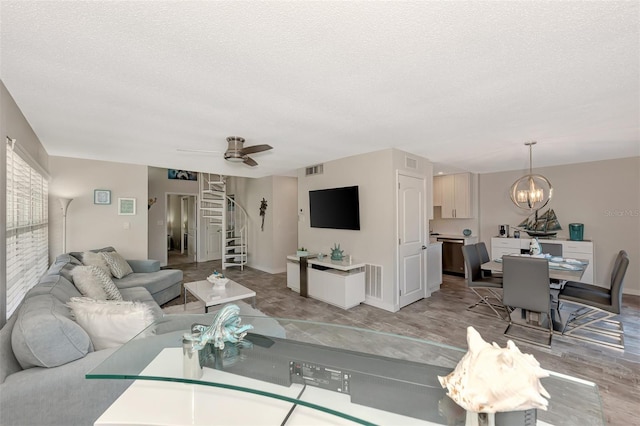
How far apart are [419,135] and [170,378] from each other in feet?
11.0

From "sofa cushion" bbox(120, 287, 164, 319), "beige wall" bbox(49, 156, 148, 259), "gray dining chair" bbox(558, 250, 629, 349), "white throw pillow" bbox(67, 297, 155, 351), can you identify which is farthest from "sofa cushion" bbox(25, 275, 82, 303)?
"gray dining chair" bbox(558, 250, 629, 349)

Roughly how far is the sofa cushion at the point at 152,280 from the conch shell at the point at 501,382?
4.19 meters

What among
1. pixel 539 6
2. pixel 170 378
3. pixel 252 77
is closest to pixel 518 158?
pixel 539 6

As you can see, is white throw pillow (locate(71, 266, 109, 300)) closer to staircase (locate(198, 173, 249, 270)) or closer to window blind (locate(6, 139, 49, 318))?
window blind (locate(6, 139, 49, 318))

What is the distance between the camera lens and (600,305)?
2.92 meters

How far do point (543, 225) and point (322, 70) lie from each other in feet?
19.3

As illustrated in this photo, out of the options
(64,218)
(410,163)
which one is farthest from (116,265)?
(410,163)

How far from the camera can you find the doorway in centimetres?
821

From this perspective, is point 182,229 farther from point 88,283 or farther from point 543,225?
point 543,225

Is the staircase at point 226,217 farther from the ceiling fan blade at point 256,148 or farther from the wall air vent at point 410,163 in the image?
the wall air vent at point 410,163

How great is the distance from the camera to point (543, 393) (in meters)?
0.63

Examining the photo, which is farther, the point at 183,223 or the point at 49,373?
the point at 183,223

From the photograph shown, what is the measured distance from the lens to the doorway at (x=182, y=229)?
26.9ft

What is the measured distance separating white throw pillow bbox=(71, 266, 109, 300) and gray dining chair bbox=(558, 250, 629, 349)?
5.04 meters
